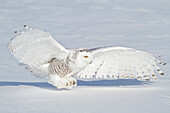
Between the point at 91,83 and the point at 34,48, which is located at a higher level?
the point at 34,48

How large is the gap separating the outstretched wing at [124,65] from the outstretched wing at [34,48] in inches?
28.8

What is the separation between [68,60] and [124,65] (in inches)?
42.7

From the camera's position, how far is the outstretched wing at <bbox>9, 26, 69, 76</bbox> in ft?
16.7

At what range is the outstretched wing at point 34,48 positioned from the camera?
509cm

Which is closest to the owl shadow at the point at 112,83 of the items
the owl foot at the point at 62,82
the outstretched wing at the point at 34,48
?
the owl foot at the point at 62,82

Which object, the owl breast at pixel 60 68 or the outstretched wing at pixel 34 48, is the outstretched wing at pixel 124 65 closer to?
the owl breast at pixel 60 68

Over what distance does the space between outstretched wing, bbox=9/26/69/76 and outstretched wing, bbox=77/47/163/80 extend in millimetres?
732

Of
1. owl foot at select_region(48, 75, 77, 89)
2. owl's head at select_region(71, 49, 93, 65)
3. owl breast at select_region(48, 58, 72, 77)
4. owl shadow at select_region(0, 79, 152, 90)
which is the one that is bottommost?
owl shadow at select_region(0, 79, 152, 90)

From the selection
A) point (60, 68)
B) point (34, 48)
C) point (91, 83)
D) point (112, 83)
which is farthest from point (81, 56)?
point (112, 83)

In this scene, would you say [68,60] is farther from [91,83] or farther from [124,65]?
[91,83]

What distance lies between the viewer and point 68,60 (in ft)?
17.1

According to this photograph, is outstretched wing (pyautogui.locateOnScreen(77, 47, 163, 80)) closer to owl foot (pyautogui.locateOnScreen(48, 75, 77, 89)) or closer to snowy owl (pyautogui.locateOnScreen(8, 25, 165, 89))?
snowy owl (pyautogui.locateOnScreen(8, 25, 165, 89))

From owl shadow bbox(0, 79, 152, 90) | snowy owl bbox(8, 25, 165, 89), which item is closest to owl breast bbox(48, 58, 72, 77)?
snowy owl bbox(8, 25, 165, 89)

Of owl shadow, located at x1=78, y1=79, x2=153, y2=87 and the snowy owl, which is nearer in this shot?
the snowy owl
